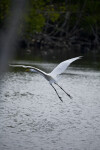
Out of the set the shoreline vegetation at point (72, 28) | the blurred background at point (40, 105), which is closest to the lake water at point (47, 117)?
the blurred background at point (40, 105)

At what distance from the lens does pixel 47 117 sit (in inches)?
536

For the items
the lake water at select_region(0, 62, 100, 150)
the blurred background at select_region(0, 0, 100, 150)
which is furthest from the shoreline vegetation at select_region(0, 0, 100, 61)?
the lake water at select_region(0, 62, 100, 150)

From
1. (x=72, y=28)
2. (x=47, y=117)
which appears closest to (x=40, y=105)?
(x=47, y=117)

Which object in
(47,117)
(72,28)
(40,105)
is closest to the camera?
(47,117)

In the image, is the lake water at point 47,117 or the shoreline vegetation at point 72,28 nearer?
the lake water at point 47,117

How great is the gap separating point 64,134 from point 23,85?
9.25m

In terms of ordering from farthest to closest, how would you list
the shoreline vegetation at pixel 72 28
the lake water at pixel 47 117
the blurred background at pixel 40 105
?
the shoreline vegetation at pixel 72 28
the lake water at pixel 47 117
the blurred background at pixel 40 105

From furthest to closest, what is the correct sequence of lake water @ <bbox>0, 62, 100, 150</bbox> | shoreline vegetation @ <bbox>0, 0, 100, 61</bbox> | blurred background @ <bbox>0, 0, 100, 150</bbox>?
shoreline vegetation @ <bbox>0, 0, 100, 61</bbox> → lake water @ <bbox>0, 62, 100, 150</bbox> → blurred background @ <bbox>0, 0, 100, 150</bbox>

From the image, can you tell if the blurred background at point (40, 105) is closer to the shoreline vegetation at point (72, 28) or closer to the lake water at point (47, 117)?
the lake water at point (47, 117)

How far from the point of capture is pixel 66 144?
10.5 m

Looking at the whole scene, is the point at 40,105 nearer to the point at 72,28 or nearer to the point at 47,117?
the point at 47,117

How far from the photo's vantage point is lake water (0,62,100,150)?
1065 centimetres

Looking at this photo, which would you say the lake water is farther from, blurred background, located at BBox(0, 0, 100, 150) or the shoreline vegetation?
the shoreline vegetation

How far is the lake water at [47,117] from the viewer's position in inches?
419
